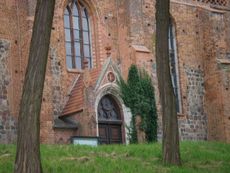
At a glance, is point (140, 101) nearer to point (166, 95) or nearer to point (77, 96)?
point (77, 96)

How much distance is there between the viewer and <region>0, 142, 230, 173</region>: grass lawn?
15273mm

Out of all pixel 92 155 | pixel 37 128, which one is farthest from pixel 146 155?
pixel 37 128

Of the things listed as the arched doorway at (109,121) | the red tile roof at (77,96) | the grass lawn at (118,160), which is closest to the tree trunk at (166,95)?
the grass lawn at (118,160)

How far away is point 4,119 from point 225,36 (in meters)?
13.3

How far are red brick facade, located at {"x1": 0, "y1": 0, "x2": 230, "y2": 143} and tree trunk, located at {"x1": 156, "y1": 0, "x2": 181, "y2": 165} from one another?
8.63 m

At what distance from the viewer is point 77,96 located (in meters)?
27.1

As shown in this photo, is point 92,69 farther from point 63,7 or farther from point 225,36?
point 225,36

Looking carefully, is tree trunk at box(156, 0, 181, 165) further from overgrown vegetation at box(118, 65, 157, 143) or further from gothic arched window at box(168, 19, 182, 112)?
gothic arched window at box(168, 19, 182, 112)

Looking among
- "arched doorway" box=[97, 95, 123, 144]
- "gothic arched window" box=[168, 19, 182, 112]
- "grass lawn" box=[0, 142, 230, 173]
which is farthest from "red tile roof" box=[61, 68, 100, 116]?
"grass lawn" box=[0, 142, 230, 173]

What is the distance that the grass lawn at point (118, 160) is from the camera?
1527 cm

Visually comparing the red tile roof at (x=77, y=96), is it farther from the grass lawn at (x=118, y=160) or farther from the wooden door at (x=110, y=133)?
the grass lawn at (x=118, y=160)

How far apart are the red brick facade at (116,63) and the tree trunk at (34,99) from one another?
420 inches

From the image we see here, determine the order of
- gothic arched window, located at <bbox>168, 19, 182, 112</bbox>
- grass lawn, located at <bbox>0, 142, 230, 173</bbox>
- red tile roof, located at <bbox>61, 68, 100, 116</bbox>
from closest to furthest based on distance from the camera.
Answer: grass lawn, located at <bbox>0, 142, 230, 173</bbox>
red tile roof, located at <bbox>61, 68, 100, 116</bbox>
gothic arched window, located at <bbox>168, 19, 182, 112</bbox>

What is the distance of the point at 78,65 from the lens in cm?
2894
